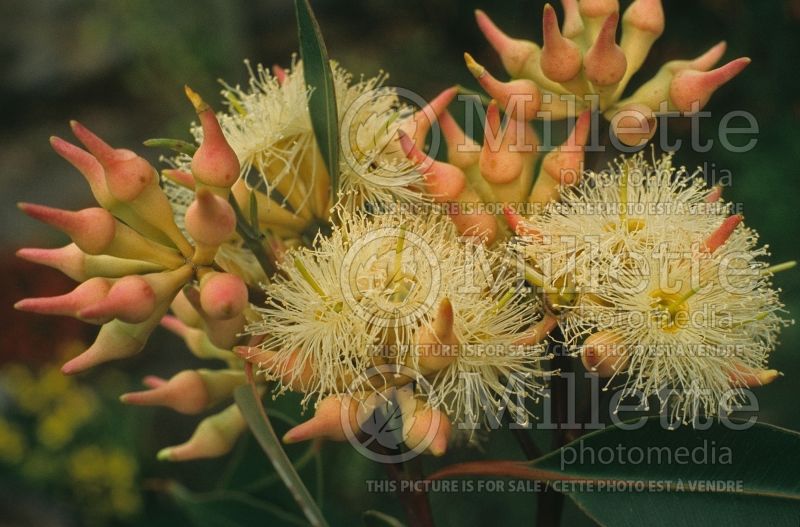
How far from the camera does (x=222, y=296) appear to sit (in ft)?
2.32

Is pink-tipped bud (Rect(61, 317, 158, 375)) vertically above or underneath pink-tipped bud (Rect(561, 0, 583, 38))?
underneath

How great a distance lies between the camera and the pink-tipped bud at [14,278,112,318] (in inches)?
28.1

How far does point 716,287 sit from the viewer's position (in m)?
0.75

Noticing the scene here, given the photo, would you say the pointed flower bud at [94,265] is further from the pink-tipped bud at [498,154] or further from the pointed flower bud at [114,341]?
the pink-tipped bud at [498,154]

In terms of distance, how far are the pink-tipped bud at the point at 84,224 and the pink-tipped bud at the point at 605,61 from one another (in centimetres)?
46

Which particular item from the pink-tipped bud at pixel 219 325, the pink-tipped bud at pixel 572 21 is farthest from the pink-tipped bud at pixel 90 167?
the pink-tipped bud at pixel 572 21

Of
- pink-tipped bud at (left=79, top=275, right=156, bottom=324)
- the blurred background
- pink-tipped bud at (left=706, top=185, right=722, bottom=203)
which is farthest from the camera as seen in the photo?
the blurred background

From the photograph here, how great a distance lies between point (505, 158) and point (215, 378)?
349 millimetres

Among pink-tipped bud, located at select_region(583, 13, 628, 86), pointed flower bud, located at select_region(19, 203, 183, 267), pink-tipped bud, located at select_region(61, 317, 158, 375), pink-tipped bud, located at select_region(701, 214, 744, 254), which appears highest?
pink-tipped bud, located at select_region(583, 13, 628, 86)

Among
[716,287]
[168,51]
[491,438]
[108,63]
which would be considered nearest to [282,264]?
[716,287]

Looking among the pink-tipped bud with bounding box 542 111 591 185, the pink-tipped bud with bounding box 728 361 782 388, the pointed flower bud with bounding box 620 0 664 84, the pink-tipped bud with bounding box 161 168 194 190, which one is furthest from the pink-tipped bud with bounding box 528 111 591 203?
the pink-tipped bud with bounding box 161 168 194 190

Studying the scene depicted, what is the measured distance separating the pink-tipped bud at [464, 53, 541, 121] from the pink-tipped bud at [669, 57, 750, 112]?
13 cm

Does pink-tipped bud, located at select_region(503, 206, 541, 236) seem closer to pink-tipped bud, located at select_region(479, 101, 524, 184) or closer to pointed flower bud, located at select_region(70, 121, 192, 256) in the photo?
pink-tipped bud, located at select_region(479, 101, 524, 184)

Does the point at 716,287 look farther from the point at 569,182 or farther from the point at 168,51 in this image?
the point at 168,51
